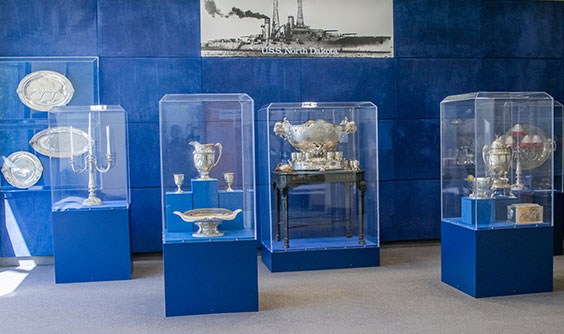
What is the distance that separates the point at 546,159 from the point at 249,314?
2825 mm

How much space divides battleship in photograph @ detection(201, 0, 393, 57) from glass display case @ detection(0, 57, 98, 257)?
146 centimetres

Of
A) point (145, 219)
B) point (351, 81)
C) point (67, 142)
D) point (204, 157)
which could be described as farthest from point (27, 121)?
point (351, 81)

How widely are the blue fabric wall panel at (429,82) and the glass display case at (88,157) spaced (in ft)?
10.9

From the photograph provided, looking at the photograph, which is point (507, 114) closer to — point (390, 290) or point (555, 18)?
point (390, 290)

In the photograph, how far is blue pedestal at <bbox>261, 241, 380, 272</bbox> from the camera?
19.2 ft

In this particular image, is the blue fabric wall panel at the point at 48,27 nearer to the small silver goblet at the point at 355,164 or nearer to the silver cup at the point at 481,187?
the small silver goblet at the point at 355,164

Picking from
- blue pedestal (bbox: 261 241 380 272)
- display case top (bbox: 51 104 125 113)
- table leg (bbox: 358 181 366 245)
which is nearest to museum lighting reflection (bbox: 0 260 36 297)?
display case top (bbox: 51 104 125 113)

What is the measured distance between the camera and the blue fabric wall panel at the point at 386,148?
23.1 feet

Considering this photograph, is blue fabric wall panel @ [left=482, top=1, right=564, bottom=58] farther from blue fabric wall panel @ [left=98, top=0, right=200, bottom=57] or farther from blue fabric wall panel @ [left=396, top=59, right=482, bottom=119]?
blue fabric wall panel @ [left=98, top=0, right=200, bottom=57]

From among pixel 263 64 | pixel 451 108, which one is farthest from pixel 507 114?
pixel 263 64

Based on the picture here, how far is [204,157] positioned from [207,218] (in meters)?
0.57

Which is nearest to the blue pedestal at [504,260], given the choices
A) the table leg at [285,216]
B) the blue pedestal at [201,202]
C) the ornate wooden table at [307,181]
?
the ornate wooden table at [307,181]

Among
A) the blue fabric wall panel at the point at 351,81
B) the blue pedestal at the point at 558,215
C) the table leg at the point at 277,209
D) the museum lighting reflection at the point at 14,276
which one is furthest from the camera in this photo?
the blue fabric wall panel at the point at 351,81

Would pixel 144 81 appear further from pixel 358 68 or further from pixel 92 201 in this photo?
pixel 358 68
